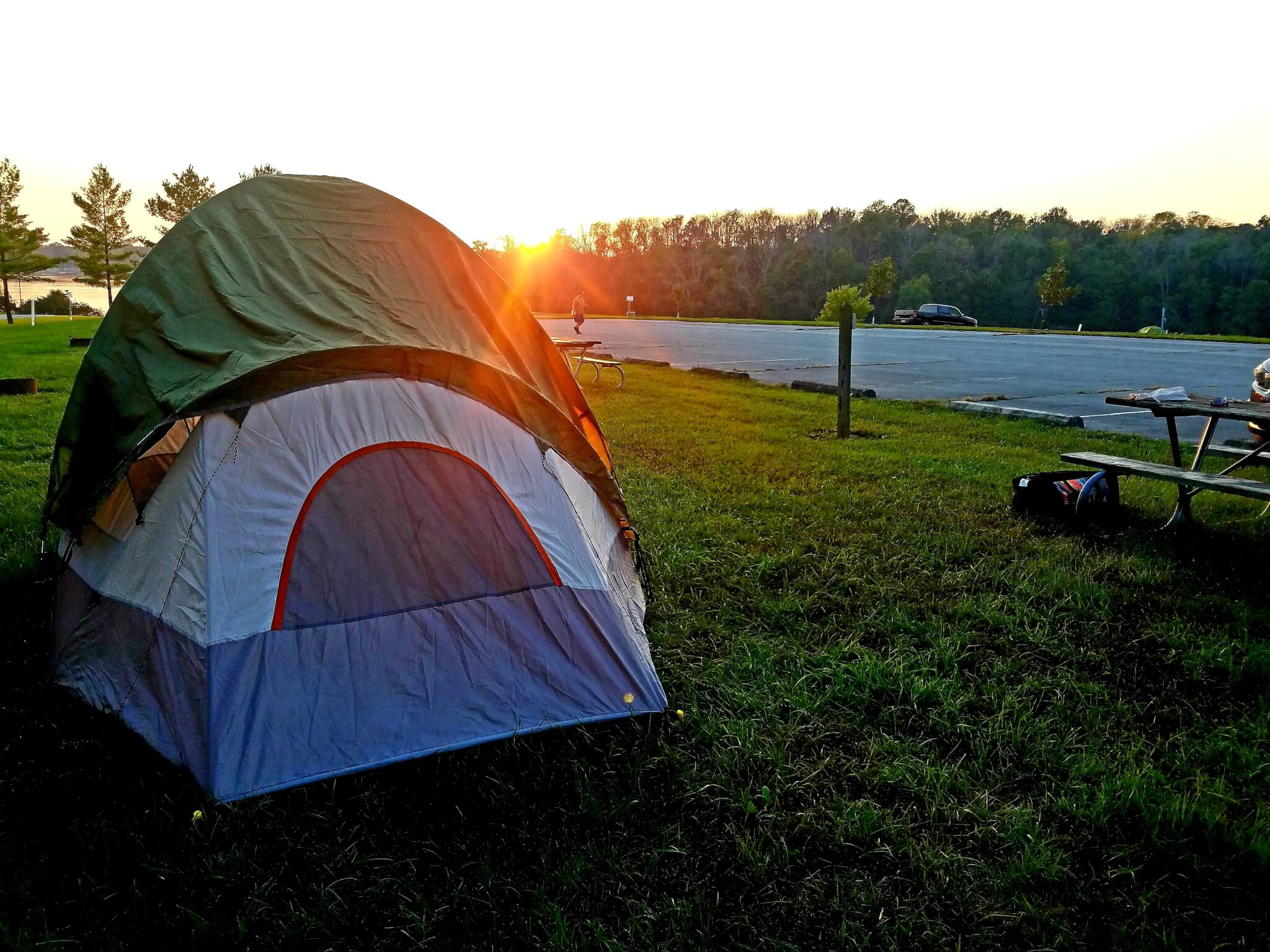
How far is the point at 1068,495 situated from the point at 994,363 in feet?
44.6

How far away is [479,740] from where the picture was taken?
278 centimetres

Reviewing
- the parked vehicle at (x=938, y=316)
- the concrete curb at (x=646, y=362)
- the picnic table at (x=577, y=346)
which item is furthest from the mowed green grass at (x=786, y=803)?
the parked vehicle at (x=938, y=316)

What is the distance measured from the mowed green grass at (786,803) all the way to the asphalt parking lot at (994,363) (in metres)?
5.93

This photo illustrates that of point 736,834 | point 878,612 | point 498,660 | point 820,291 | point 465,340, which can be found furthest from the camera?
point 820,291

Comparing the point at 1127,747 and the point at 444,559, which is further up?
the point at 444,559

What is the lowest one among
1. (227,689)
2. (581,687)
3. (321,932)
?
(321,932)

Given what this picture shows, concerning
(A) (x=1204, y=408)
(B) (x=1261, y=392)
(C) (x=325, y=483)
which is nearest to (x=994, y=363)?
(B) (x=1261, y=392)

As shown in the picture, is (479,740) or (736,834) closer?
(736,834)

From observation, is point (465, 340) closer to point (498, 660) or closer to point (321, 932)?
point (498, 660)

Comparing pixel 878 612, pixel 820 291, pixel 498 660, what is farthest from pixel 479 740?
pixel 820 291

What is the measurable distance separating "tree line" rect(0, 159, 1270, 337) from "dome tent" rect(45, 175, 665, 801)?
4371 centimetres

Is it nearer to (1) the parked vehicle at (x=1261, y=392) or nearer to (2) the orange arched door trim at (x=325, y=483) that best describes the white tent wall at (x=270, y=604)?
(2) the orange arched door trim at (x=325, y=483)

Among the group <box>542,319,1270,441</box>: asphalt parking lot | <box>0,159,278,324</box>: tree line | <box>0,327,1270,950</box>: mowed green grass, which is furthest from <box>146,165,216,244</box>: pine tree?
<box>0,327,1270,950</box>: mowed green grass

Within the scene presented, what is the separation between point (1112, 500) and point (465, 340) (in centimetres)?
464
